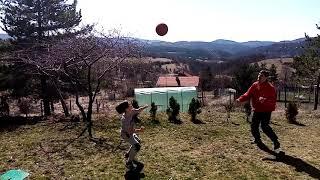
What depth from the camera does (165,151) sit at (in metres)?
9.80

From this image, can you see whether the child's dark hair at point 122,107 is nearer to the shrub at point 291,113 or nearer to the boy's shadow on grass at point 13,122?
the boy's shadow on grass at point 13,122

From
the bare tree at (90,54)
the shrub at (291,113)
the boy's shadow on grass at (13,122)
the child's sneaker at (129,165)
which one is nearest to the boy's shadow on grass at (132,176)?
the child's sneaker at (129,165)

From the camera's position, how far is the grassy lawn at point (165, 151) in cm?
800

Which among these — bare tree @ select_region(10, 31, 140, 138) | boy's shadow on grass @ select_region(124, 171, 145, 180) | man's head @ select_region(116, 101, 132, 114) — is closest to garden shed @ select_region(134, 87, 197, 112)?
bare tree @ select_region(10, 31, 140, 138)

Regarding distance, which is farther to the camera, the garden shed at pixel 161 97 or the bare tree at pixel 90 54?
the garden shed at pixel 161 97

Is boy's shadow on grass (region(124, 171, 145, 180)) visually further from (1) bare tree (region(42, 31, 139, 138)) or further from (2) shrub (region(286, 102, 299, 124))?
(2) shrub (region(286, 102, 299, 124))

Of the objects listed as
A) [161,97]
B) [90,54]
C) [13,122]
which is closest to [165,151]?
[90,54]

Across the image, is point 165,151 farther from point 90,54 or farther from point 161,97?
point 161,97

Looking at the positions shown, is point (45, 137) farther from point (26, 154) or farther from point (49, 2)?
point (49, 2)

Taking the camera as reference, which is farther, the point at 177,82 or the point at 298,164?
the point at 177,82

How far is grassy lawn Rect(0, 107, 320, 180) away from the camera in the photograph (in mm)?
8000

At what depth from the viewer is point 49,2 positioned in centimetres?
2439

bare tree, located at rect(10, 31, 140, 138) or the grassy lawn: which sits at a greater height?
bare tree, located at rect(10, 31, 140, 138)

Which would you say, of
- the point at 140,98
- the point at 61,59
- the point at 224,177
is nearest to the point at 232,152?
the point at 224,177
